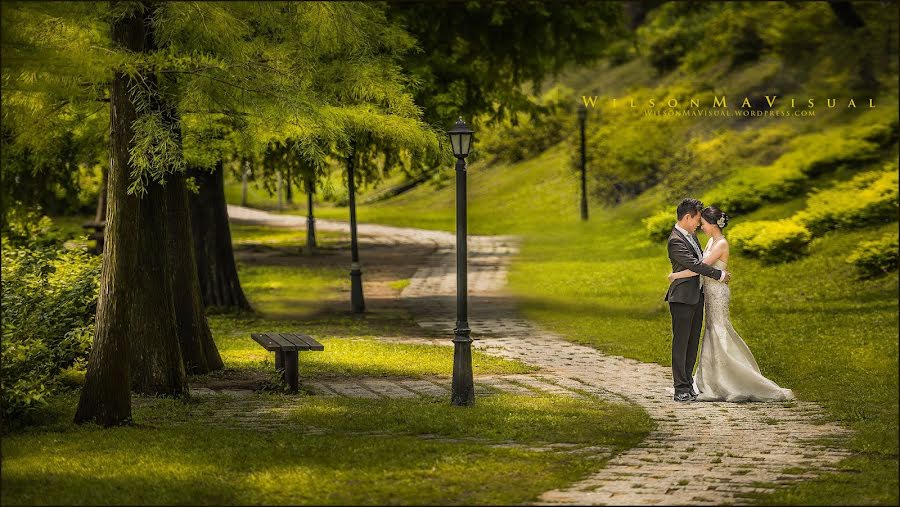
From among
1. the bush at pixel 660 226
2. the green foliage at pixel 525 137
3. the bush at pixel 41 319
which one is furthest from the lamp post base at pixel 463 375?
the green foliage at pixel 525 137

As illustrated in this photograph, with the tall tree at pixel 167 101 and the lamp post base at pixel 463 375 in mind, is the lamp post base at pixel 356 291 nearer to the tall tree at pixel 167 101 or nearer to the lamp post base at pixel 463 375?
the tall tree at pixel 167 101

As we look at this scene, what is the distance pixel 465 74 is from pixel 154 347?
10.5m

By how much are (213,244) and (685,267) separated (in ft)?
38.5

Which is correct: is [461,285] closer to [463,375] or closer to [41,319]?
[463,375]

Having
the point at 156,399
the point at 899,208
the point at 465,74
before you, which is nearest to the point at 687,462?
the point at 156,399

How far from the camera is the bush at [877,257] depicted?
22953 mm

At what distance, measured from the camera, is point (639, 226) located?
36.8 meters

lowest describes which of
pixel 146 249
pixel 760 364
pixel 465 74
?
pixel 760 364

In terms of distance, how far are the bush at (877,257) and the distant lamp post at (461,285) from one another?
41.8 feet

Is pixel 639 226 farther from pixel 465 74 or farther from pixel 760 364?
pixel 760 364

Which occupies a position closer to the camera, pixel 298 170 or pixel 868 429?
pixel 868 429

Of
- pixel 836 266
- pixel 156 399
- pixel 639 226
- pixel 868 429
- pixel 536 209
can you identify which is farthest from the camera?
pixel 536 209

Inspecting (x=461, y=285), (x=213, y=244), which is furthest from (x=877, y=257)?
(x=461, y=285)

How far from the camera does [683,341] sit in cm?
1344
